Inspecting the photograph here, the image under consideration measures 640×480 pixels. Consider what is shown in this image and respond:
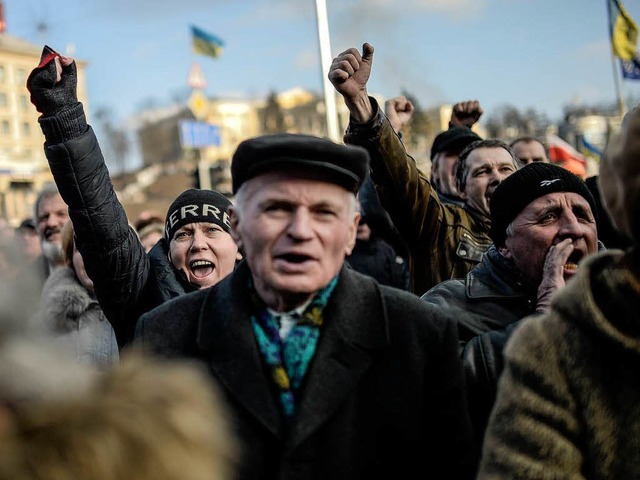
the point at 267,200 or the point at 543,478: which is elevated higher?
the point at 267,200

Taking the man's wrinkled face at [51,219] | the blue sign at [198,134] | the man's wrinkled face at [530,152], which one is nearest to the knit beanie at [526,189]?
the man's wrinkled face at [530,152]

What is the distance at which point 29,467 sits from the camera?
50.3 inches

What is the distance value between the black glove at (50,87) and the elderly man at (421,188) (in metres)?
1.12

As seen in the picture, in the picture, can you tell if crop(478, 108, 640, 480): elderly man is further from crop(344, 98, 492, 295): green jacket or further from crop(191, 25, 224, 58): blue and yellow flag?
crop(191, 25, 224, 58): blue and yellow flag

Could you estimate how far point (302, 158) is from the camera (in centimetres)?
228

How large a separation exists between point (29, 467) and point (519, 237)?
8.18ft

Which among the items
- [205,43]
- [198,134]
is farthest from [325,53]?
[205,43]

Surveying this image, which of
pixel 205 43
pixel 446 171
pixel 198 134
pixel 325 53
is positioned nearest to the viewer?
pixel 446 171

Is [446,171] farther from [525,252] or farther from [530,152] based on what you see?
[525,252]

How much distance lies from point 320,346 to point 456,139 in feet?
10.9

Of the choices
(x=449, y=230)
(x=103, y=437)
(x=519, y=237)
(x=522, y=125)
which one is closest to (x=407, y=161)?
(x=449, y=230)

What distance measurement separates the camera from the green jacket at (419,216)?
3.90 meters

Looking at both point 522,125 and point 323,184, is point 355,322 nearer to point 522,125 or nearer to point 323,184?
point 323,184

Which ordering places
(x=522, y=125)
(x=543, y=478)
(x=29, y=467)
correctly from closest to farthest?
(x=29, y=467), (x=543, y=478), (x=522, y=125)
